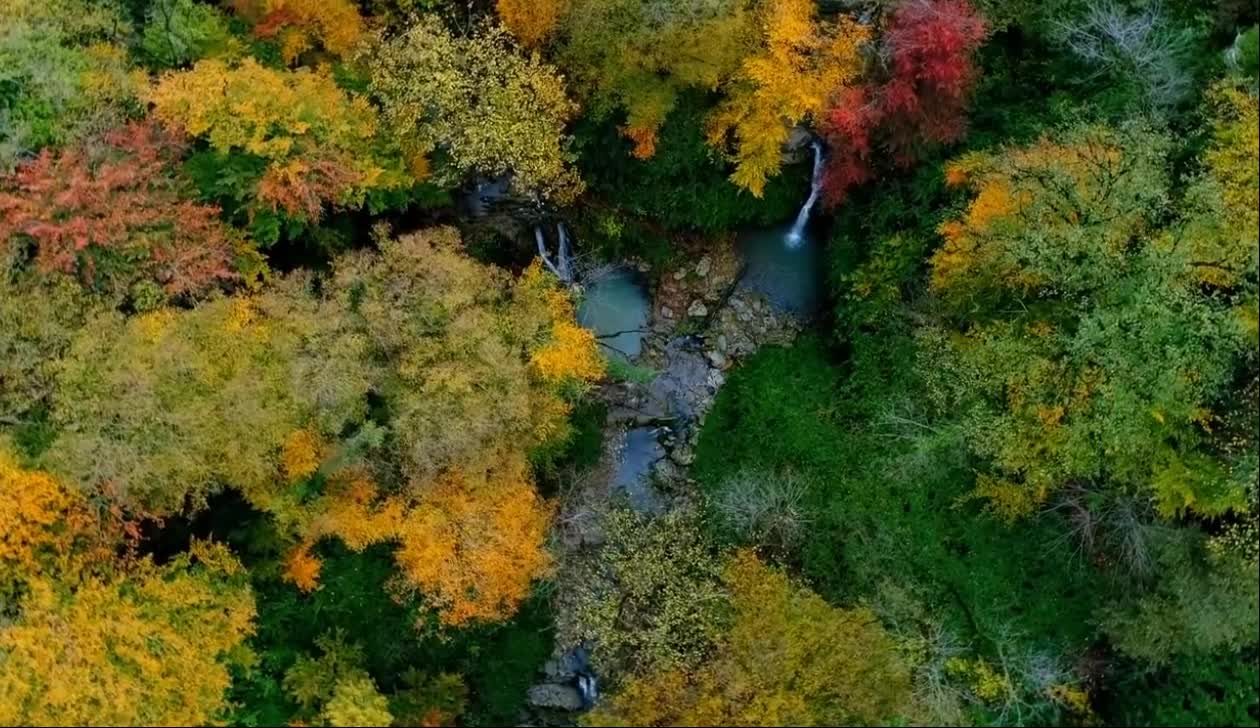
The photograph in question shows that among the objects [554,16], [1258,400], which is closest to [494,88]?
[554,16]

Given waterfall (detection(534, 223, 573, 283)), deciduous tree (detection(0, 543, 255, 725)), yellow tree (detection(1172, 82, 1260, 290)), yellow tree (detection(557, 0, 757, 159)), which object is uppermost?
yellow tree (detection(557, 0, 757, 159))

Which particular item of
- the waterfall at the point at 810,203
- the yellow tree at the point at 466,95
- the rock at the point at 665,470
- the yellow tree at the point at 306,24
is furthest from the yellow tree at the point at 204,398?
the waterfall at the point at 810,203

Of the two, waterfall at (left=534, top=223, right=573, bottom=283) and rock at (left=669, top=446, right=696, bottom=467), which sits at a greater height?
waterfall at (left=534, top=223, right=573, bottom=283)

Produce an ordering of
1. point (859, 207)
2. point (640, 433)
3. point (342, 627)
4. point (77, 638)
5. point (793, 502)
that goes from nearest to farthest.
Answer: point (77, 638)
point (342, 627)
point (793, 502)
point (859, 207)
point (640, 433)

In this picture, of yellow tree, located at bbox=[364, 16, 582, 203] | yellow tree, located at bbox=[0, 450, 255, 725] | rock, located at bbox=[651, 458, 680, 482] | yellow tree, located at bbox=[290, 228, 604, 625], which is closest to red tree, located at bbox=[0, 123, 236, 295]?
yellow tree, located at bbox=[290, 228, 604, 625]

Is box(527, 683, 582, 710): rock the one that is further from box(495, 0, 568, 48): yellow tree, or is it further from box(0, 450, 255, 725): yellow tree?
box(495, 0, 568, 48): yellow tree

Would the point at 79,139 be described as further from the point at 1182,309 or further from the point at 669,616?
the point at 1182,309

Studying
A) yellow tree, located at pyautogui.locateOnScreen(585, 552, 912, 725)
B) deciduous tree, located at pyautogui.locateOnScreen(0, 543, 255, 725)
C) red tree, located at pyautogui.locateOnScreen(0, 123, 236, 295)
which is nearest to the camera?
deciduous tree, located at pyautogui.locateOnScreen(0, 543, 255, 725)
